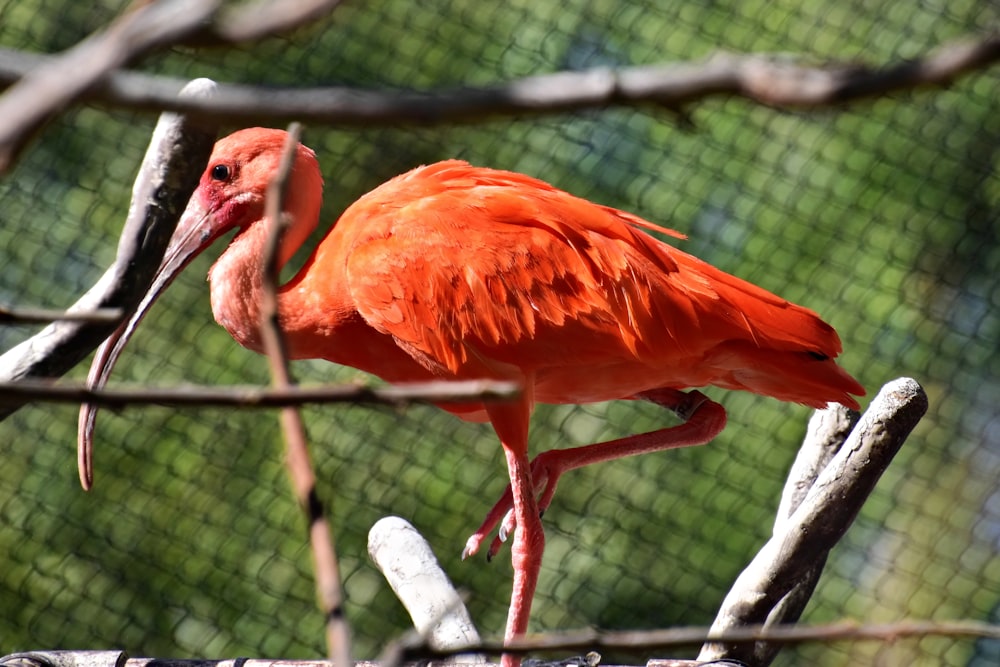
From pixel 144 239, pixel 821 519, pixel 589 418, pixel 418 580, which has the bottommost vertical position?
pixel 589 418

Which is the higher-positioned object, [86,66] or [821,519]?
[86,66]

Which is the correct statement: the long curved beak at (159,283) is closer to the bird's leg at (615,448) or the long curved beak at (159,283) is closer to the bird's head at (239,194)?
the bird's head at (239,194)

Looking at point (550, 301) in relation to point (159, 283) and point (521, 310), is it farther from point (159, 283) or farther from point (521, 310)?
point (159, 283)

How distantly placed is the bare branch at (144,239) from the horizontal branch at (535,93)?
75 centimetres

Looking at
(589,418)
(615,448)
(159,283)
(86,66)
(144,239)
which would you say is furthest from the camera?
(589,418)

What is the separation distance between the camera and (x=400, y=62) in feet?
13.6

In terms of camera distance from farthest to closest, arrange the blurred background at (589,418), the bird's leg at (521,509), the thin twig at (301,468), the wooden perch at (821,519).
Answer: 1. the blurred background at (589,418)
2. the bird's leg at (521,509)
3. the wooden perch at (821,519)
4. the thin twig at (301,468)

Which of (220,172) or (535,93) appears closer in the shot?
(535,93)

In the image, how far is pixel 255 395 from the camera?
0.44 metres

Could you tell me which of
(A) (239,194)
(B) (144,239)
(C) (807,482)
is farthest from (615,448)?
(B) (144,239)

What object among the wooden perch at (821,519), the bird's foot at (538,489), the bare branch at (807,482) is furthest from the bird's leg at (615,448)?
the wooden perch at (821,519)

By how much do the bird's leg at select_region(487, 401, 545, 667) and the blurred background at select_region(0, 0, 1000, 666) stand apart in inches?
72.3

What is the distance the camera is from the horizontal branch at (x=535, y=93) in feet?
1.16

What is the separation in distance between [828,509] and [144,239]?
96 cm
